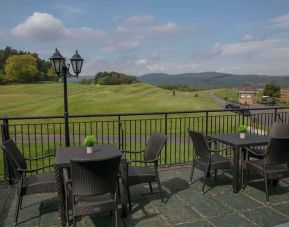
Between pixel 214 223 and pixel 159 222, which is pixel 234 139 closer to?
pixel 214 223

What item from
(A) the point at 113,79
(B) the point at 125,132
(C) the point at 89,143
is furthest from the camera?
(A) the point at 113,79

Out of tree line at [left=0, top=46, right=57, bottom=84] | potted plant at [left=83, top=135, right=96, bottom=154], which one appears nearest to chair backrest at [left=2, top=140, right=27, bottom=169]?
potted plant at [left=83, top=135, right=96, bottom=154]

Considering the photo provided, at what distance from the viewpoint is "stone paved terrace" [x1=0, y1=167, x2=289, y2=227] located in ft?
11.4

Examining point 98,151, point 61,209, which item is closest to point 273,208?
point 98,151

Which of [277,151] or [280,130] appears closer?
[277,151]

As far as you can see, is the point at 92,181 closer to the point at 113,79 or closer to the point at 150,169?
the point at 150,169

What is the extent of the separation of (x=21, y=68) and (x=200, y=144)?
68.3m

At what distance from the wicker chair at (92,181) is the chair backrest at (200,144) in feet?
5.67

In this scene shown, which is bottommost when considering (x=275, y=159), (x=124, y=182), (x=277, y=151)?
(x=124, y=182)

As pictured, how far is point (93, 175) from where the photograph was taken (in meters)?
2.91

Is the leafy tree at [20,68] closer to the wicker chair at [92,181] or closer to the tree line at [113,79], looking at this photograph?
the tree line at [113,79]

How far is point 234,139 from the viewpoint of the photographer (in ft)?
15.4

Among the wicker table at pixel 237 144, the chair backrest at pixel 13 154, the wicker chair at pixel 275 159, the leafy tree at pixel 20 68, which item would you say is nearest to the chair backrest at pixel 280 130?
the wicker table at pixel 237 144

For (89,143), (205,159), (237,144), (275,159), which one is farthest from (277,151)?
(89,143)
